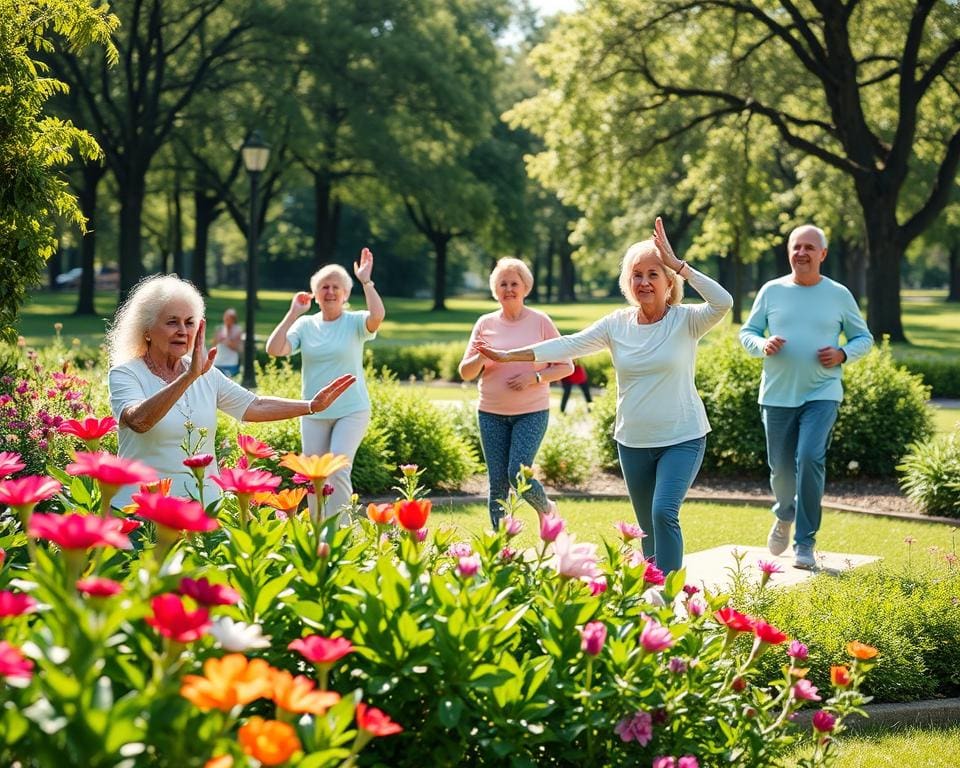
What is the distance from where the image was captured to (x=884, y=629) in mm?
5434

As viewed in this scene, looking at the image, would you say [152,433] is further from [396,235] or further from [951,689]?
[396,235]

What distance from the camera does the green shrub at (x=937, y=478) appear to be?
1030 cm

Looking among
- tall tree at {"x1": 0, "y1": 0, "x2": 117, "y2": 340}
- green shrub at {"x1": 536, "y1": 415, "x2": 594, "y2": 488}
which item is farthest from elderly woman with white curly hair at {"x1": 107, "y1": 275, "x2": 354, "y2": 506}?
green shrub at {"x1": 536, "y1": 415, "x2": 594, "y2": 488}

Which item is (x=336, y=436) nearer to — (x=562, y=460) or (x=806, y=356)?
(x=806, y=356)

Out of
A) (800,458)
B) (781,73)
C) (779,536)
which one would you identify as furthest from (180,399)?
(781,73)

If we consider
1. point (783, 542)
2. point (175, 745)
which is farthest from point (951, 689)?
point (175, 745)

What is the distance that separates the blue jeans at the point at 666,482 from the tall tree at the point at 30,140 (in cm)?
365

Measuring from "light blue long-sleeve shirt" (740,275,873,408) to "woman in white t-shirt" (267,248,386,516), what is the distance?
8.73ft

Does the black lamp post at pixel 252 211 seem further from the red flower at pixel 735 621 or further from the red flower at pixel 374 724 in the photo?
the red flower at pixel 374 724

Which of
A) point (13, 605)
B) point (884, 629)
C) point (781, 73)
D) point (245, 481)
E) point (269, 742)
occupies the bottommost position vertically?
point (884, 629)

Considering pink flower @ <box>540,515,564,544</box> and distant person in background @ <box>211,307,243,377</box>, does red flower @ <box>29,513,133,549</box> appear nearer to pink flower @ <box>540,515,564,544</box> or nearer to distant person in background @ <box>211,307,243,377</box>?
pink flower @ <box>540,515,564,544</box>

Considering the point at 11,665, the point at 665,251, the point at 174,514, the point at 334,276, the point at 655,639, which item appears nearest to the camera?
the point at 11,665

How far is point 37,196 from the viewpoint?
7.11 metres

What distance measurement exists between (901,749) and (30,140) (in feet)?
19.0
